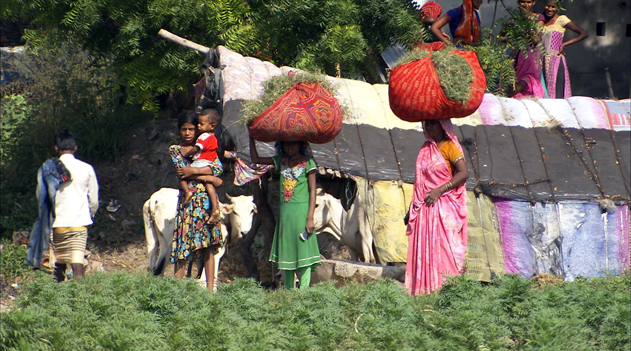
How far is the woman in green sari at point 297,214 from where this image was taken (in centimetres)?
695

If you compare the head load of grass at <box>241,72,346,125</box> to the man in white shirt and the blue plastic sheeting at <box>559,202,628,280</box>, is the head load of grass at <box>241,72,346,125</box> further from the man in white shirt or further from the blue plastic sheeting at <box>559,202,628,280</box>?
the blue plastic sheeting at <box>559,202,628,280</box>

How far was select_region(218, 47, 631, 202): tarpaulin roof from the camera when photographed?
8.20 meters

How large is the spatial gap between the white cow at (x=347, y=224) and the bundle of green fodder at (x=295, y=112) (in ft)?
4.71

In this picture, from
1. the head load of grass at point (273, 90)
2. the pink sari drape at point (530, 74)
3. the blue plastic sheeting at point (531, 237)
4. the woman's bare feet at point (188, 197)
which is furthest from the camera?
Result: the pink sari drape at point (530, 74)

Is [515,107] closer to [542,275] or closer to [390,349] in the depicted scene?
[542,275]

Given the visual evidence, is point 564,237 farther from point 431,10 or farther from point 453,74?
point 431,10

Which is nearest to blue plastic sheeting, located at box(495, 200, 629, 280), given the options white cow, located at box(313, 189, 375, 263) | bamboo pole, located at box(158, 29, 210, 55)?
white cow, located at box(313, 189, 375, 263)

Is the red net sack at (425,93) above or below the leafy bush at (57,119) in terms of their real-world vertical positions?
below

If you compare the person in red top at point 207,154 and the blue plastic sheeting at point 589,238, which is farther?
the blue plastic sheeting at point 589,238

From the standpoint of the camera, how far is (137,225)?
1151 centimetres

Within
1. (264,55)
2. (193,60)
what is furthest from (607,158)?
(193,60)

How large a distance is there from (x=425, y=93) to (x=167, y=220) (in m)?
2.92

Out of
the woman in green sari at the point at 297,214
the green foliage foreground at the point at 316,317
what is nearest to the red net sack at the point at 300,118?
the woman in green sari at the point at 297,214

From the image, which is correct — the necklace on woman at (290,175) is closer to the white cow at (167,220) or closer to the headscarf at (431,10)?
the white cow at (167,220)
